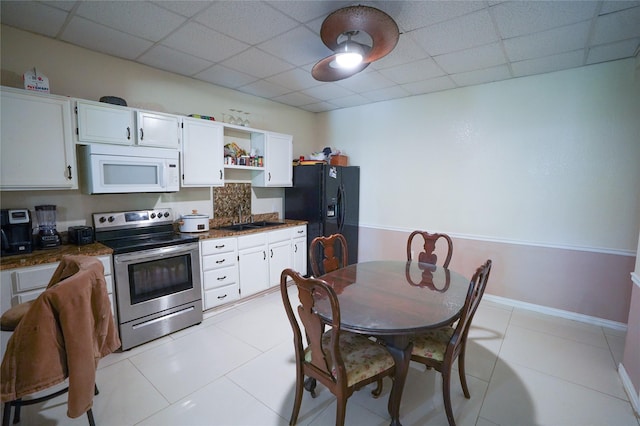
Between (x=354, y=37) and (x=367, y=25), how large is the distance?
0.53m

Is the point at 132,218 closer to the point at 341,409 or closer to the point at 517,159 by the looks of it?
the point at 341,409

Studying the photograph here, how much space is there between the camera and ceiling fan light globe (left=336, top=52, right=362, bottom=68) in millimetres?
2062

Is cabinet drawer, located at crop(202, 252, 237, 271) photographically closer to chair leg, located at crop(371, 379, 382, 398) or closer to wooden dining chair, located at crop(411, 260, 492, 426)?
chair leg, located at crop(371, 379, 382, 398)

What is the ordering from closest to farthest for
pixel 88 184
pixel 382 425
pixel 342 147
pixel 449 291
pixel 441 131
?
pixel 382 425
pixel 449 291
pixel 88 184
pixel 441 131
pixel 342 147

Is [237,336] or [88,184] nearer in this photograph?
[88,184]

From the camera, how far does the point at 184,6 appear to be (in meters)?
2.00

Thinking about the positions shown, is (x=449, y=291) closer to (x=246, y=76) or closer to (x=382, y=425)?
(x=382, y=425)

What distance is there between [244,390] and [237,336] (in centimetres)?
76

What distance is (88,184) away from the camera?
2572 millimetres

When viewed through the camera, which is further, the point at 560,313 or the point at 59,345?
the point at 560,313

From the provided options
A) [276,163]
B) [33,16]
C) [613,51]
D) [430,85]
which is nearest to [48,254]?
[33,16]

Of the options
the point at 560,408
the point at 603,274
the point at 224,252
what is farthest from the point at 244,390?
the point at 603,274

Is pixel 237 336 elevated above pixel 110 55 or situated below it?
below

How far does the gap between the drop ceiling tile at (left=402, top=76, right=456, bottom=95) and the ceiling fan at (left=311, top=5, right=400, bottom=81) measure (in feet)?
4.38
